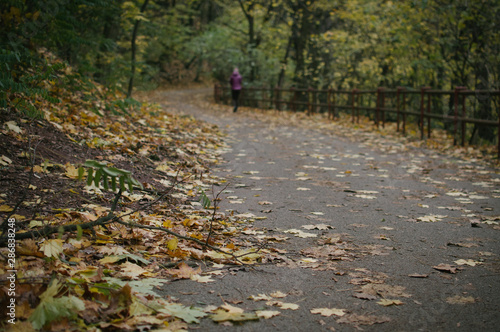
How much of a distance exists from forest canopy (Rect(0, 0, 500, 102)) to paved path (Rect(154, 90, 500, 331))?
2.96 metres

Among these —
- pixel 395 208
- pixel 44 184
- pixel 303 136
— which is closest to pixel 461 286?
pixel 395 208

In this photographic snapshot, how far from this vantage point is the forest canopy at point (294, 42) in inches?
242

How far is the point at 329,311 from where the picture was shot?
2660 mm

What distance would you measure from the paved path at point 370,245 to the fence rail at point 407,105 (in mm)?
2625

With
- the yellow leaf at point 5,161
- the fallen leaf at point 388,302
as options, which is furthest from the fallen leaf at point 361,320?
the yellow leaf at point 5,161

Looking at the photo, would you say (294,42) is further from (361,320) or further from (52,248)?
(361,320)

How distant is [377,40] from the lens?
17.6 meters

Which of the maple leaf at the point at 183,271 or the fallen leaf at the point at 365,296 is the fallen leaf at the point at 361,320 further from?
the maple leaf at the point at 183,271

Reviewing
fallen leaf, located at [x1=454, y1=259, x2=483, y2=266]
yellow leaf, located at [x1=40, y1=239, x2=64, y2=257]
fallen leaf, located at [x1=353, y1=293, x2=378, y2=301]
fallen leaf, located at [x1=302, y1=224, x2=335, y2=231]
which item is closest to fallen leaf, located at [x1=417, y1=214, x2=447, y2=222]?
fallen leaf, located at [x1=302, y1=224, x2=335, y2=231]

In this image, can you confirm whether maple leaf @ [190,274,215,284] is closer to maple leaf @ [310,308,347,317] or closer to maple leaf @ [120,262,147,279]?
maple leaf @ [120,262,147,279]

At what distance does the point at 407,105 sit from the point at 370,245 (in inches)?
555

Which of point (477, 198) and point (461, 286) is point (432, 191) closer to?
point (477, 198)

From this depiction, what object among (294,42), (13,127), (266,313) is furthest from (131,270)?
(294,42)

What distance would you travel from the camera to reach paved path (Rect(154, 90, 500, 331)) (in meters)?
2.65
